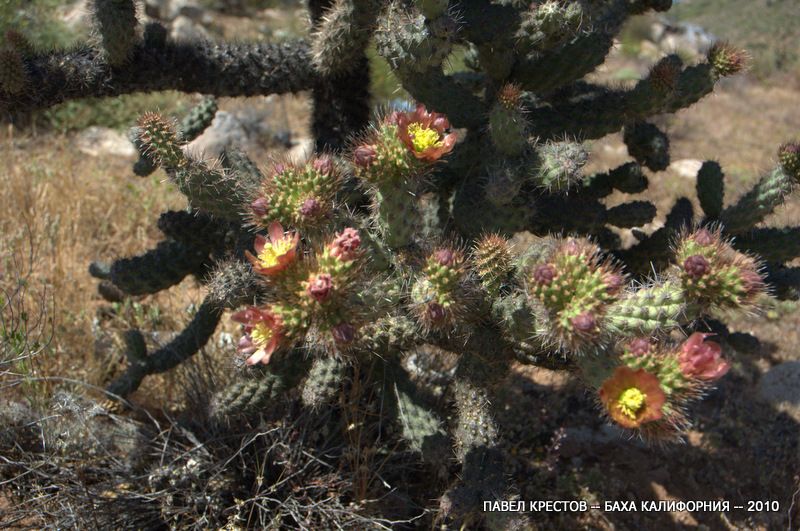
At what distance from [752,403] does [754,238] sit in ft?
4.57

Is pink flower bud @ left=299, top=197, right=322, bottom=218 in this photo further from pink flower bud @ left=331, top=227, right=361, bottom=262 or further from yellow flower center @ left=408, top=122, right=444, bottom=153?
yellow flower center @ left=408, top=122, right=444, bottom=153

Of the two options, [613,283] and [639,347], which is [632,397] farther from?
[613,283]

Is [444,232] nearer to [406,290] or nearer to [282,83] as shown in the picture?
[406,290]

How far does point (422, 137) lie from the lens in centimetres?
206

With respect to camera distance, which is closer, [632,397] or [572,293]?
[632,397]

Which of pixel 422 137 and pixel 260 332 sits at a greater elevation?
pixel 422 137

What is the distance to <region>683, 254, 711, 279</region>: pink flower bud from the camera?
1.94 meters

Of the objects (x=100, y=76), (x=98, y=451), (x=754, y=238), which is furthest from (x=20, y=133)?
(x=754, y=238)

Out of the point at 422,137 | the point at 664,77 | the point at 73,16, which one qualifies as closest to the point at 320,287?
the point at 422,137

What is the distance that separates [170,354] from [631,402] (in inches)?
86.4

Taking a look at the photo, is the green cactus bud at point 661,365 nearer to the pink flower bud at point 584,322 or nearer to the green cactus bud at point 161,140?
the pink flower bud at point 584,322

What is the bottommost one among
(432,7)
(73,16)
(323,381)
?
(323,381)

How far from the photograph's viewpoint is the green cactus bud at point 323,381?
2.52 meters

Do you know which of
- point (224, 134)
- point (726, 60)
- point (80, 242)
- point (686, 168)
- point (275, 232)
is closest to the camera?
point (275, 232)
